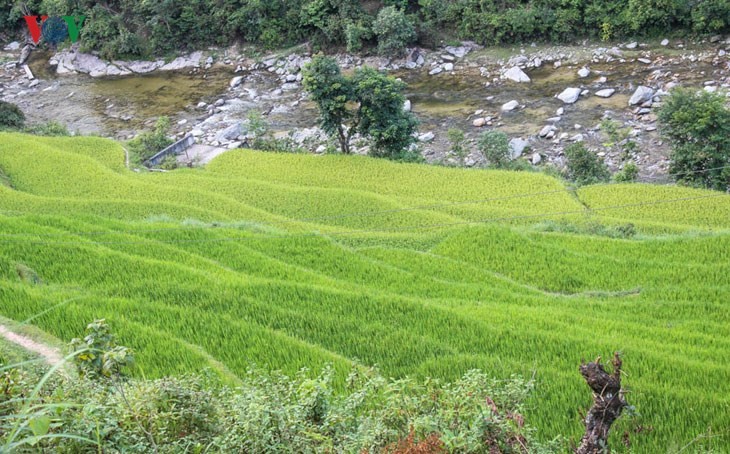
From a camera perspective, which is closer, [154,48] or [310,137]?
[310,137]

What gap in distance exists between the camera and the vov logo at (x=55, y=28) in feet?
99.5

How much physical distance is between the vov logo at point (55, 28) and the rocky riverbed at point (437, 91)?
1.22 m

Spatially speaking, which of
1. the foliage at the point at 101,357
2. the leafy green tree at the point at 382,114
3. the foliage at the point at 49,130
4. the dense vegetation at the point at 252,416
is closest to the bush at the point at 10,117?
the foliage at the point at 49,130

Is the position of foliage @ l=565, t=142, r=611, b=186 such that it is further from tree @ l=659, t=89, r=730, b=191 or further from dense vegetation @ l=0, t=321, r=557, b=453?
dense vegetation @ l=0, t=321, r=557, b=453

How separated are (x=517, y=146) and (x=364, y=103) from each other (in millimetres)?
4800

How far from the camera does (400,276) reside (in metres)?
9.84

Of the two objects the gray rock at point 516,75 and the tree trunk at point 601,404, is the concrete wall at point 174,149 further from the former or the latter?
the tree trunk at point 601,404

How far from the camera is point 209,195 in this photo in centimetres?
1496

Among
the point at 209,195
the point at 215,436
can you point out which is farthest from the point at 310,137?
the point at 215,436

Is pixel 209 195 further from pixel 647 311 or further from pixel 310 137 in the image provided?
pixel 647 311

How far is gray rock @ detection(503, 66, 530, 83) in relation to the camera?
23625mm

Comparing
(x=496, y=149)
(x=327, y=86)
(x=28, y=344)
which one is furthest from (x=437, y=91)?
(x=28, y=344)

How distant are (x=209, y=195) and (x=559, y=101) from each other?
12062mm

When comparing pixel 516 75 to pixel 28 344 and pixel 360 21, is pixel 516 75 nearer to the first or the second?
pixel 360 21
